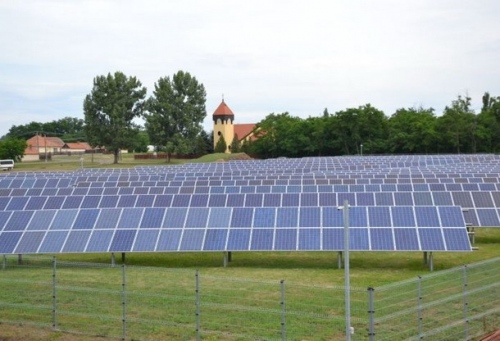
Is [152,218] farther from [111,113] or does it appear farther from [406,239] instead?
[111,113]

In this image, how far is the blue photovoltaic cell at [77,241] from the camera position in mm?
20609

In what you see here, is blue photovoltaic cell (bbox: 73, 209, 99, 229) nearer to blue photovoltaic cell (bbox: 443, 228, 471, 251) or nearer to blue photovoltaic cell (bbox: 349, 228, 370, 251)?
blue photovoltaic cell (bbox: 349, 228, 370, 251)

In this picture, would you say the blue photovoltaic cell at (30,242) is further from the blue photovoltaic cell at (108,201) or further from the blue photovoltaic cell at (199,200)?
the blue photovoltaic cell at (199,200)

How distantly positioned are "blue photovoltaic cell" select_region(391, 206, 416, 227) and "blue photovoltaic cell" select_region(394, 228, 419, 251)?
1.05 ft

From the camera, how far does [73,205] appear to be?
27.5 meters

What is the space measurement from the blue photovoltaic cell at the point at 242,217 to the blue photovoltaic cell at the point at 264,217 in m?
0.21

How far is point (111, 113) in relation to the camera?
105688 mm

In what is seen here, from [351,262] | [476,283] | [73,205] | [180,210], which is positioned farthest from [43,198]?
[476,283]

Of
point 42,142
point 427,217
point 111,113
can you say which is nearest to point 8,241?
point 427,217

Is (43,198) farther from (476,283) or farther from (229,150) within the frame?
(229,150)

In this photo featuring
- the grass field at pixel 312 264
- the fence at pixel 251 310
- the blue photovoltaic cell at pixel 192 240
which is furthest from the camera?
the blue photovoltaic cell at pixel 192 240

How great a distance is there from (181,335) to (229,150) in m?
119

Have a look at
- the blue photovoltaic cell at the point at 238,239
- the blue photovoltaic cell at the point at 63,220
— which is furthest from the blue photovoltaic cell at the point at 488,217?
the blue photovoltaic cell at the point at 63,220

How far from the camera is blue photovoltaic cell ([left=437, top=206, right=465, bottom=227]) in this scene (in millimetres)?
20938
